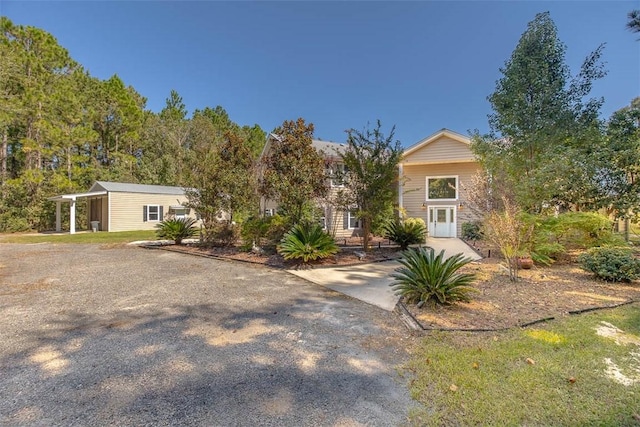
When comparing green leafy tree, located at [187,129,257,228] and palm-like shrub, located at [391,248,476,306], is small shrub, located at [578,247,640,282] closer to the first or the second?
palm-like shrub, located at [391,248,476,306]

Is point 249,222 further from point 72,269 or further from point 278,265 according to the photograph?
point 72,269

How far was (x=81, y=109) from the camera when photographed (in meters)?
29.1

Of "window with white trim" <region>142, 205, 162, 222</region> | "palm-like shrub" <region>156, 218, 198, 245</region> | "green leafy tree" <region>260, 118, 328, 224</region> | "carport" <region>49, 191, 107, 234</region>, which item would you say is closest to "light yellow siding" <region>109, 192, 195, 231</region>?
"window with white trim" <region>142, 205, 162, 222</region>

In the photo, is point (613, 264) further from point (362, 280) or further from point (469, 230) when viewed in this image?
point (469, 230)

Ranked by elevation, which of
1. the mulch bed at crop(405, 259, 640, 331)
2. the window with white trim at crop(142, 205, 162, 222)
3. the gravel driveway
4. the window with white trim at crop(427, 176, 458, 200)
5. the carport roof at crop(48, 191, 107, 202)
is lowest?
the gravel driveway

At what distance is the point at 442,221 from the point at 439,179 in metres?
2.61

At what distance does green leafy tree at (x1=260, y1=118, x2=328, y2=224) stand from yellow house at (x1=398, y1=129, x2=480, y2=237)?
8347 millimetres

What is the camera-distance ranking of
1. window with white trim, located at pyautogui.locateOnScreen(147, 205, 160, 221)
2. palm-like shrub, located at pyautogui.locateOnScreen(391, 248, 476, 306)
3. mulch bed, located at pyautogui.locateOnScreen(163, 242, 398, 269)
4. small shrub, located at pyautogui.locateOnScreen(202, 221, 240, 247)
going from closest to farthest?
palm-like shrub, located at pyautogui.locateOnScreen(391, 248, 476, 306) < mulch bed, located at pyautogui.locateOnScreen(163, 242, 398, 269) < small shrub, located at pyautogui.locateOnScreen(202, 221, 240, 247) < window with white trim, located at pyautogui.locateOnScreen(147, 205, 160, 221)

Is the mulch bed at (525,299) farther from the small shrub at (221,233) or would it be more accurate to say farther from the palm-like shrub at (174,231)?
the palm-like shrub at (174,231)

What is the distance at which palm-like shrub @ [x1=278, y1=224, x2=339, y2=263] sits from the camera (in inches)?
357

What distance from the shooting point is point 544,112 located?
10.2 m

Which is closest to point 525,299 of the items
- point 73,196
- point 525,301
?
point 525,301

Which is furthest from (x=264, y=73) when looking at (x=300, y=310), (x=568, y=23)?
(x=300, y=310)

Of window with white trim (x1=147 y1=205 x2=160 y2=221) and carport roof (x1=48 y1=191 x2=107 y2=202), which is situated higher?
carport roof (x1=48 y1=191 x2=107 y2=202)
